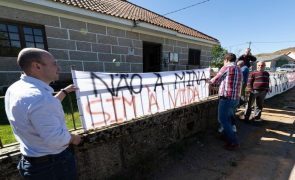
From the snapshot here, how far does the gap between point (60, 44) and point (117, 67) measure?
260 cm

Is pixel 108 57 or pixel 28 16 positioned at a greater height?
pixel 28 16

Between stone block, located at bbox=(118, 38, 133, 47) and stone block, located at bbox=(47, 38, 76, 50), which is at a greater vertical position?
stone block, located at bbox=(118, 38, 133, 47)

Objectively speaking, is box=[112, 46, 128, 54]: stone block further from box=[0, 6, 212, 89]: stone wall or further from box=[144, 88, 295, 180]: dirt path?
box=[144, 88, 295, 180]: dirt path

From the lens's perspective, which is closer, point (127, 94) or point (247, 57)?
point (127, 94)

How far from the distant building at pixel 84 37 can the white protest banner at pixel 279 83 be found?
495 cm

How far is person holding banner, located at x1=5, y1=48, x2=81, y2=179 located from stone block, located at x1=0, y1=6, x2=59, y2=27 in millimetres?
5186

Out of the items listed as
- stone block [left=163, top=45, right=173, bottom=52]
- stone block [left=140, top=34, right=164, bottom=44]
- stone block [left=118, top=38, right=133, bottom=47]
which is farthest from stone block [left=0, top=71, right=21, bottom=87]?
stone block [left=163, top=45, right=173, bottom=52]

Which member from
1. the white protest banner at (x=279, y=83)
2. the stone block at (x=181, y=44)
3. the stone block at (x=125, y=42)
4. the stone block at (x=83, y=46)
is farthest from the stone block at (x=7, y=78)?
the white protest banner at (x=279, y=83)

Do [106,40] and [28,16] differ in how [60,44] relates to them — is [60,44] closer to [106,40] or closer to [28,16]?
[28,16]

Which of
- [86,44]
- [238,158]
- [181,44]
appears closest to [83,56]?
[86,44]

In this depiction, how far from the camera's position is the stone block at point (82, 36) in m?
6.69

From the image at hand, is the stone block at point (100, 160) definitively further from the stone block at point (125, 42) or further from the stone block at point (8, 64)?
the stone block at point (125, 42)

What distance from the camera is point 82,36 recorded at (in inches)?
273

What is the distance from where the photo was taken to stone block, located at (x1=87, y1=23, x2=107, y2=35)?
7081 mm
